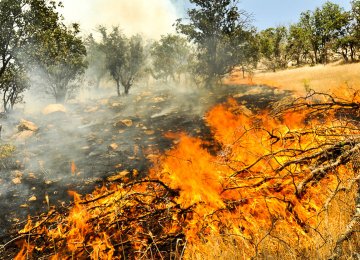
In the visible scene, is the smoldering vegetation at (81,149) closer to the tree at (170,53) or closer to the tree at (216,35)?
the tree at (216,35)

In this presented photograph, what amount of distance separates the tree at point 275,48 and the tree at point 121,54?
20.7m

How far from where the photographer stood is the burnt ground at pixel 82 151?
7.28m

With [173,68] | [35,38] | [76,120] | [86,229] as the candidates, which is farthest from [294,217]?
[173,68]

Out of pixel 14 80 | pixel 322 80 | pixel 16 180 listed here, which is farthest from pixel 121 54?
pixel 16 180

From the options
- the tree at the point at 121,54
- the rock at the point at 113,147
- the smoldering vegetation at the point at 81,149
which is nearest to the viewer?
the smoldering vegetation at the point at 81,149

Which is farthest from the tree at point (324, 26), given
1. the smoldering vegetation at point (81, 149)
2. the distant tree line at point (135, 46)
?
the smoldering vegetation at point (81, 149)

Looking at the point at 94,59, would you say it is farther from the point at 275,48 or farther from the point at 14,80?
the point at 275,48

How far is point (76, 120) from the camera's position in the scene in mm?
19656

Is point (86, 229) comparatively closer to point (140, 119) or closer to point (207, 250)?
point (207, 250)

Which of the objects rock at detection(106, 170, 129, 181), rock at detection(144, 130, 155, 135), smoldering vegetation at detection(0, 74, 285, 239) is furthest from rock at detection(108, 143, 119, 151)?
rock at detection(106, 170, 129, 181)

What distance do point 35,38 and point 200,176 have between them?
1502cm

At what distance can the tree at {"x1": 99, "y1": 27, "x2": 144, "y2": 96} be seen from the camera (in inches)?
1156

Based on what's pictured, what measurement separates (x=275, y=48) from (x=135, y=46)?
22829 millimetres

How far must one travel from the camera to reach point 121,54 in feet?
97.0
